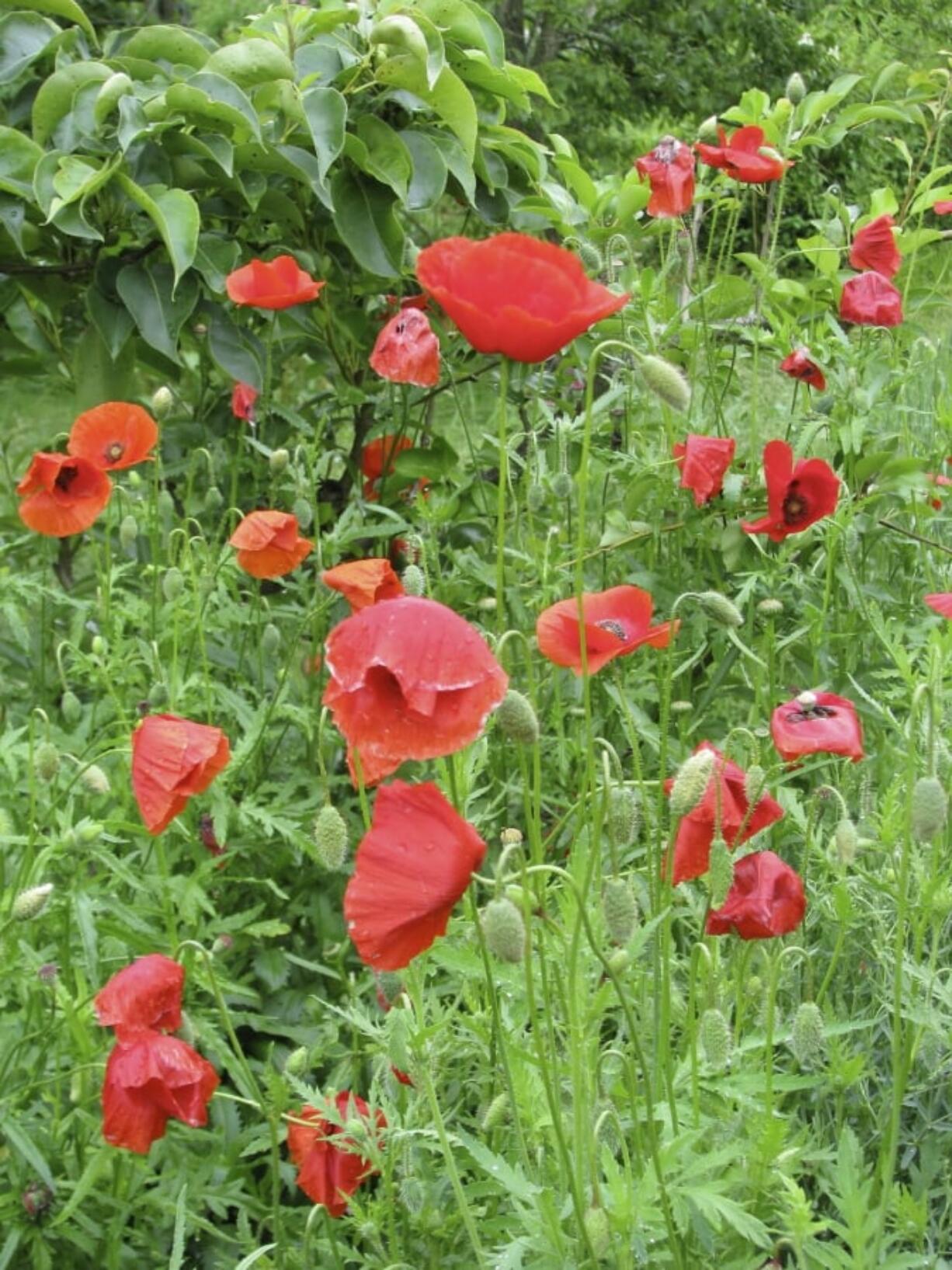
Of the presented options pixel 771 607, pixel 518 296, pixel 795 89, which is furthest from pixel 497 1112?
pixel 795 89

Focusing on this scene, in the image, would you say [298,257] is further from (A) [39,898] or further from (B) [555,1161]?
(B) [555,1161]

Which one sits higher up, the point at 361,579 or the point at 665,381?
the point at 665,381

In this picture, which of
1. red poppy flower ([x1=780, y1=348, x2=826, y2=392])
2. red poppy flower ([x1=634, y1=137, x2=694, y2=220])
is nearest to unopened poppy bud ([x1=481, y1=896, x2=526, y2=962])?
red poppy flower ([x1=780, y1=348, x2=826, y2=392])

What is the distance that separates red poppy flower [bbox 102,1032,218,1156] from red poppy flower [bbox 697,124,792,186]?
166 cm

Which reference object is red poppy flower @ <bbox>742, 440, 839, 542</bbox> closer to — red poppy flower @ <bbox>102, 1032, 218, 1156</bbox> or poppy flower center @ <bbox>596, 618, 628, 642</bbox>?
poppy flower center @ <bbox>596, 618, 628, 642</bbox>

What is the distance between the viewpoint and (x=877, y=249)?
8.13 feet

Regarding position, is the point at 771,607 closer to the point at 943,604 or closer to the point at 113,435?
the point at 943,604

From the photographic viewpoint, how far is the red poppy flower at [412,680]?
101cm

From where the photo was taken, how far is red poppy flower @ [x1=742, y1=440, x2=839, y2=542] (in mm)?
1944

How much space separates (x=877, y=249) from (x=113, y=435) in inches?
51.2

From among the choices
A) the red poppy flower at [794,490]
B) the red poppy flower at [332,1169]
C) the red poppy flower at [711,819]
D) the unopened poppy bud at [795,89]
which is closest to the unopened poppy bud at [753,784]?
the red poppy flower at [711,819]

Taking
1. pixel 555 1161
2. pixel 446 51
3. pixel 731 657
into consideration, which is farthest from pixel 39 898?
pixel 446 51

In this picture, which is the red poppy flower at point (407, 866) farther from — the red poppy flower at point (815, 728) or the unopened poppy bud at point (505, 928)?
the red poppy flower at point (815, 728)

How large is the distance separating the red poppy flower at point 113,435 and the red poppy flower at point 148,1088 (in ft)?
2.96
